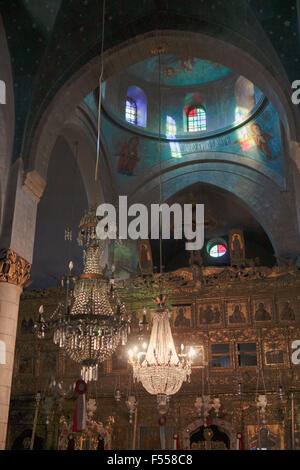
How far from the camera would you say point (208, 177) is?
15.9 metres

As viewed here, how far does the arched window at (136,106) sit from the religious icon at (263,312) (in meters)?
7.68

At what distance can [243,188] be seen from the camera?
50.2 ft

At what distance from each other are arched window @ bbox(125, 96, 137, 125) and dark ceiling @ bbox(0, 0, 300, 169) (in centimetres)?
575

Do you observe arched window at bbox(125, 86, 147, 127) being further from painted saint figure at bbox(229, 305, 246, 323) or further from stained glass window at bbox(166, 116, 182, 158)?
painted saint figure at bbox(229, 305, 246, 323)

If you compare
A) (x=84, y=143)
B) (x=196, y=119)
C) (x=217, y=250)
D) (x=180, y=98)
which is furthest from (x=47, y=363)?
(x=180, y=98)

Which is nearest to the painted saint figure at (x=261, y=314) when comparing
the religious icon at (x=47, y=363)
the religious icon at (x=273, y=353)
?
the religious icon at (x=273, y=353)

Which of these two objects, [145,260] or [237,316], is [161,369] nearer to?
[237,316]

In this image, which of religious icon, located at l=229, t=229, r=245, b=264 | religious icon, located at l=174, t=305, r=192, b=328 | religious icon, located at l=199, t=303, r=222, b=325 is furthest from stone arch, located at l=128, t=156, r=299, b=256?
religious icon, located at l=174, t=305, r=192, b=328

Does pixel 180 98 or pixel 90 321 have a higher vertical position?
pixel 180 98

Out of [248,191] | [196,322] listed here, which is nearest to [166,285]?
[196,322]

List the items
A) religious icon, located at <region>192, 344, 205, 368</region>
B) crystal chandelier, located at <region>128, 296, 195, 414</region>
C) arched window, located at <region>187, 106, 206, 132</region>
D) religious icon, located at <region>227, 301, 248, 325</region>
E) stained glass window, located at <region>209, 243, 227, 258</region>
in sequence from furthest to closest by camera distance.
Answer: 1. stained glass window, located at <region>209, 243, 227, 258</region>
2. arched window, located at <region>187, 106, 206, 132</region>
3. religious icon, located at <region>227, 301, 248, 325</region>
4. religious icon, located at <region>192, 344, 205, 368</region>
5. crystal chandelier, located at <region>128, 296, 195, 414</region>

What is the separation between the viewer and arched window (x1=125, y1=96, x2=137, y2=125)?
15719 millimetres

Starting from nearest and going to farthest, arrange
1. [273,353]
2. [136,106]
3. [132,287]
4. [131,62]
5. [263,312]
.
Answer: [273,353]
[131,62]
[263,312]
[132,287]
[136,106]
